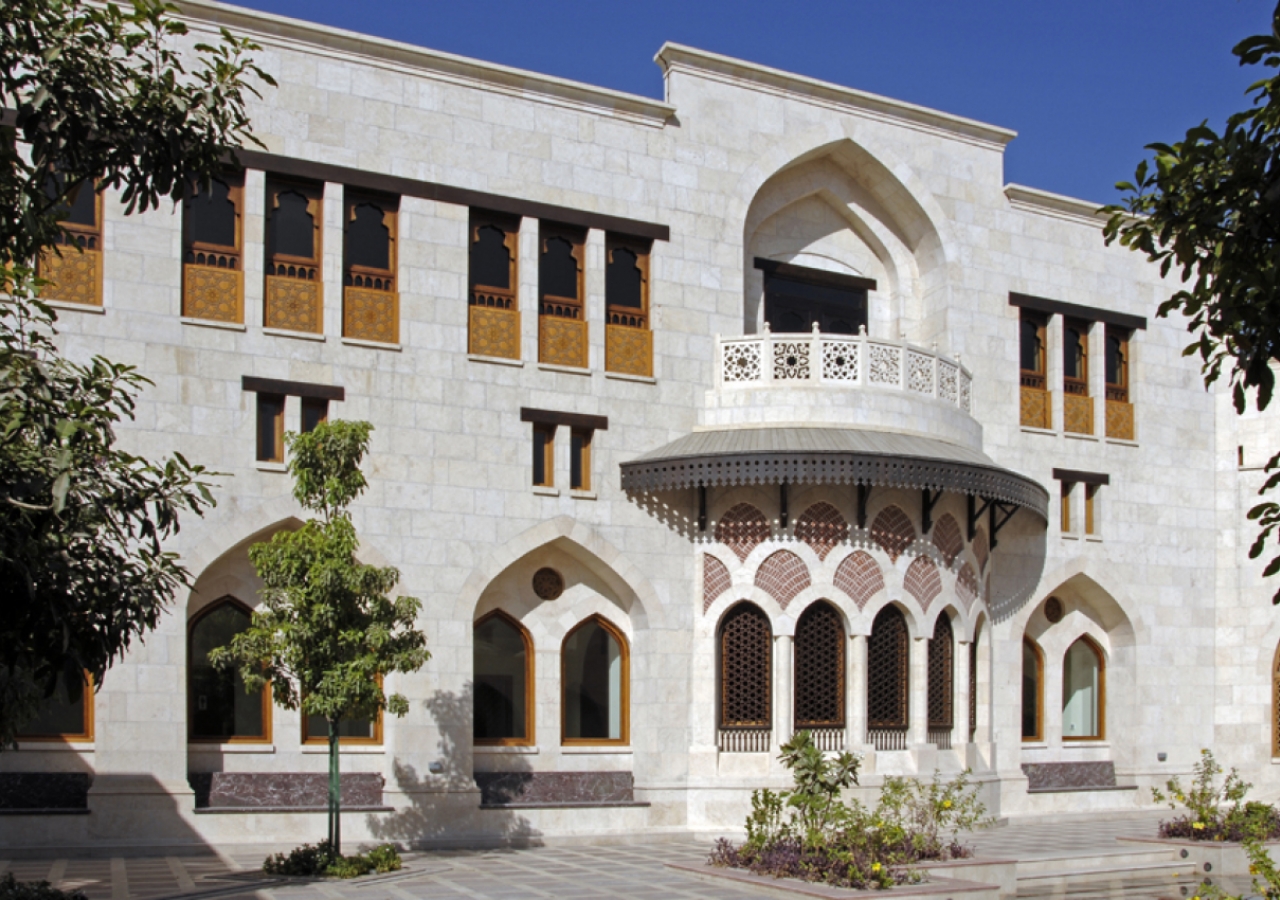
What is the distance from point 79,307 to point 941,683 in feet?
44.3

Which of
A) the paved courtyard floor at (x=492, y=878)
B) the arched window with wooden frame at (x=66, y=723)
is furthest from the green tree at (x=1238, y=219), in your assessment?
the arched window with wooden frame at (x=66, y=723)

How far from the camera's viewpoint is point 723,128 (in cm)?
2211

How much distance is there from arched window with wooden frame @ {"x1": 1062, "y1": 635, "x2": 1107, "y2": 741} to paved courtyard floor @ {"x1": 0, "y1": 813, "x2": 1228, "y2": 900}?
19.9 ft

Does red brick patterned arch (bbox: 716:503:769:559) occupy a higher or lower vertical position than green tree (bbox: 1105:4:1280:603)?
lower

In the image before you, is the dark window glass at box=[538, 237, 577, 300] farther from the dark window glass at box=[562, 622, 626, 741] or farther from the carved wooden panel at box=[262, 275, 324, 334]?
the dark window glass at box=[562, 622, 626, 741]

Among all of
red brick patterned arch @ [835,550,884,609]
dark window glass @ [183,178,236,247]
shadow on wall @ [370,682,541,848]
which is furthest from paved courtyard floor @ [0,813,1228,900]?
dark window glass @ [183,178,236,247]

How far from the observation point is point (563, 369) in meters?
20.4

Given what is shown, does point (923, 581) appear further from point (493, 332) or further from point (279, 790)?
point (279, 790)

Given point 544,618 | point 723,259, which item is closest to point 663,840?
point 544,618

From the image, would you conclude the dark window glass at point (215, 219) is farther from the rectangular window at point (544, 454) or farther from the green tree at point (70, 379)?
the green tree at point (70, 379)

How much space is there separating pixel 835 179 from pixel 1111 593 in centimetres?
879

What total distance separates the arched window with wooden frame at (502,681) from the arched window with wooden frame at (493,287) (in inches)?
151

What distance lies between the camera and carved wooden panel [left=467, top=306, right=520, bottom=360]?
65.5ft

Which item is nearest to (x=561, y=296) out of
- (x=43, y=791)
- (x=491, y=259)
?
(x=491, y=259)
